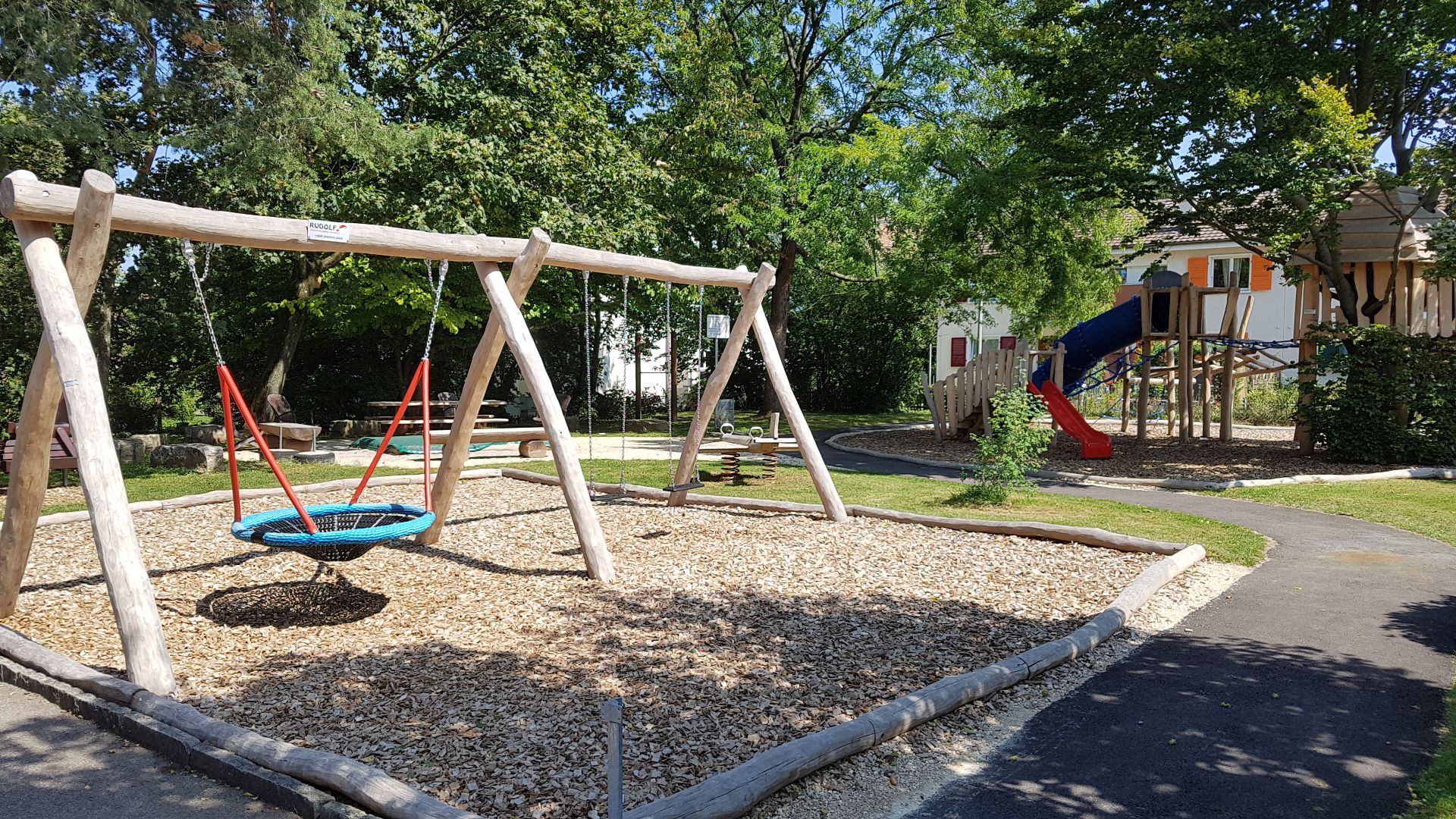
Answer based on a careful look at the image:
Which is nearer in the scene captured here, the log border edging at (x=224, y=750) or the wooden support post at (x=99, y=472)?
the log border edging at (x=224, y=750)

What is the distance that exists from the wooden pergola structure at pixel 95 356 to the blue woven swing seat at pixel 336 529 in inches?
29.5

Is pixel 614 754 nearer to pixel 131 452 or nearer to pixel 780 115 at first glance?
pixel 131 452

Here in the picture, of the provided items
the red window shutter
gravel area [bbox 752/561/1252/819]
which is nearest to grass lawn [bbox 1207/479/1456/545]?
gravel area [bbox 752/561/1252/819]

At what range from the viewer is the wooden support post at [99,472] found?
4.64 m

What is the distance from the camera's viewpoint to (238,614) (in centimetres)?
603

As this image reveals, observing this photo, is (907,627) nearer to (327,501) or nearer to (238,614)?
(238,614)

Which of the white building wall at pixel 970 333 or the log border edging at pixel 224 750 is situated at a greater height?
the white building wall at pixel 970 333

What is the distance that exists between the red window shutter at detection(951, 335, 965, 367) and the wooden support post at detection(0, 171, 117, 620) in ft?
94.5

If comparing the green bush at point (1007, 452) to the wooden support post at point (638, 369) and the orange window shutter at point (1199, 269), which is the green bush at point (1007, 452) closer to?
the wooden support post at point (638, 369)

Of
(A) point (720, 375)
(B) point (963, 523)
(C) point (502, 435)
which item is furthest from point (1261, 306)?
(C) point (502, 435)

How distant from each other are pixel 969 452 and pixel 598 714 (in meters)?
13.6

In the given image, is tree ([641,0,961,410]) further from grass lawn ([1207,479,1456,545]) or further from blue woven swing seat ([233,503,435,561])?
blue woven swing seat ([233,503,435,561])

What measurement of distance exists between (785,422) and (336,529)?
14.8 meters

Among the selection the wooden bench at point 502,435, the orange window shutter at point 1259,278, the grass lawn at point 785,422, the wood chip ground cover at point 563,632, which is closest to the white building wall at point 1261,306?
the orange window shutter at point 1259,278
